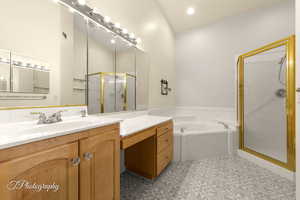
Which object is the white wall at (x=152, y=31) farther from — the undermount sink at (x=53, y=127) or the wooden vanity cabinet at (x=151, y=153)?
the undermount sink at (x=53, y=127)

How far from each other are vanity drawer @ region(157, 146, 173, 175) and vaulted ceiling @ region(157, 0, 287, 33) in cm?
285

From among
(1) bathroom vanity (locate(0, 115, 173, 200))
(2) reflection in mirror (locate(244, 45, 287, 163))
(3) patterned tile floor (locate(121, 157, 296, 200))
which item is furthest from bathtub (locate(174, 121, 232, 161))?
(1) bathroom vanity (locate(0, 115, 173, 200))

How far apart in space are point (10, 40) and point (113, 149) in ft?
3.33

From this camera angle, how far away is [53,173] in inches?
24.0

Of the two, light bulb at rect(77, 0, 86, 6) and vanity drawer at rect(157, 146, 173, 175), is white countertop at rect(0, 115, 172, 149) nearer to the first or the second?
vanity drawer at rect(157, 146, 173, 175)

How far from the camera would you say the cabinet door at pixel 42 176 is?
476 mm

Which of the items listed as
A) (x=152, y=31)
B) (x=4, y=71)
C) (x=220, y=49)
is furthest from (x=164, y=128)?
(x=220, y=49)

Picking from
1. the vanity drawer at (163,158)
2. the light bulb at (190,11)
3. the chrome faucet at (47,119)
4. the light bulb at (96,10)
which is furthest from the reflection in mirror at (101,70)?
the light bulb at (190,11)

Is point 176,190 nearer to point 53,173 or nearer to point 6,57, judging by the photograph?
point 53,173

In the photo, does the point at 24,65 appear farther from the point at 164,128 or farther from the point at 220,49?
the point at 220,49

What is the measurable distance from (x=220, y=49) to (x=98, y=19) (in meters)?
2.84

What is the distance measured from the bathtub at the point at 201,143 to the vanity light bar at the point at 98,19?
1640 millimetres

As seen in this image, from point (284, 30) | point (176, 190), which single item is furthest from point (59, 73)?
point (284, 30)

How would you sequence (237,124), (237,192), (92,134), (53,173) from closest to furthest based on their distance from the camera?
(53,173), (92,134), (237,192), (237,124)
